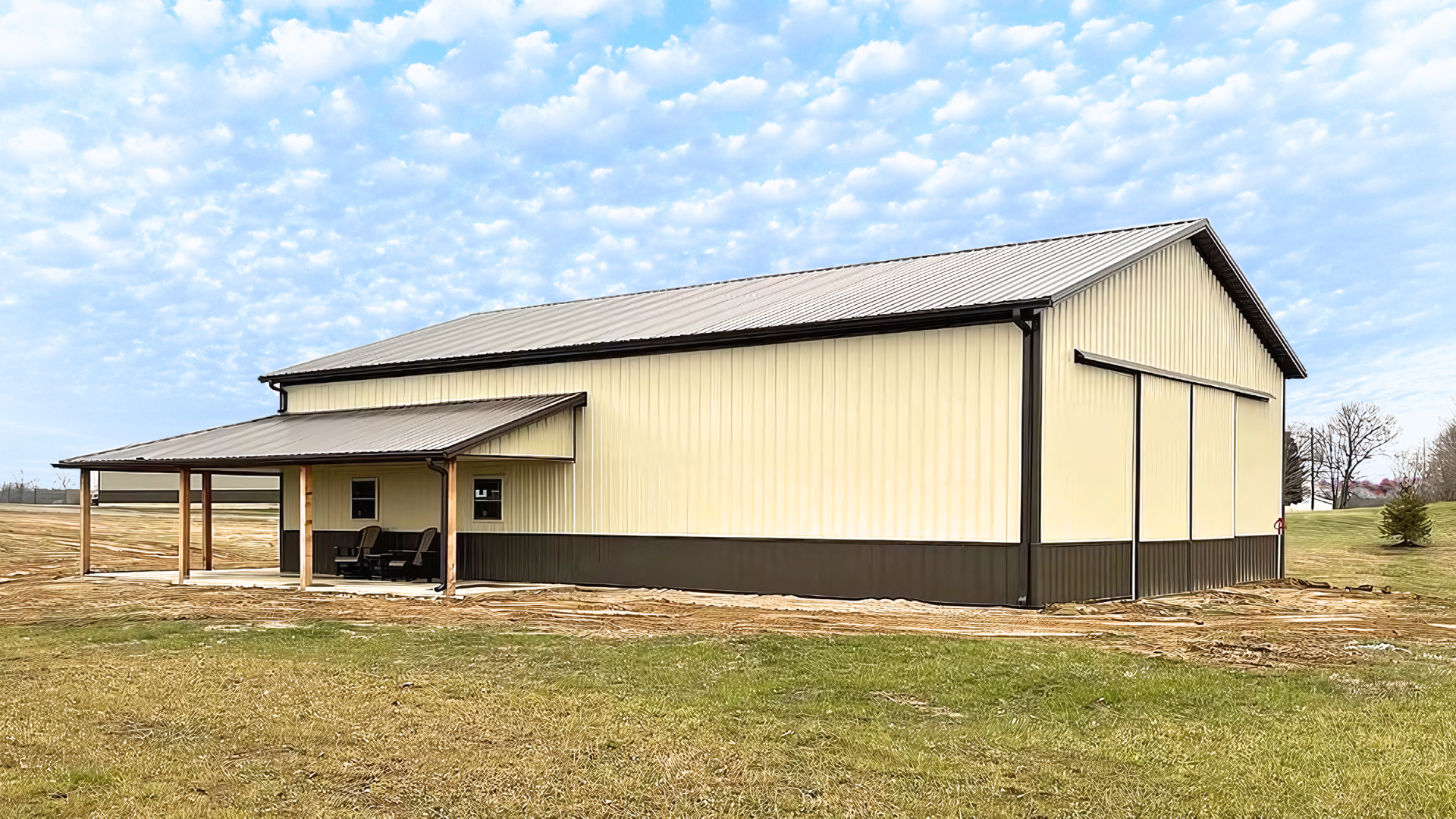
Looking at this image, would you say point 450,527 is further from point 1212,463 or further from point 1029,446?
point 1212,463

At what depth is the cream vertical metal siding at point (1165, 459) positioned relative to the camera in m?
19.4

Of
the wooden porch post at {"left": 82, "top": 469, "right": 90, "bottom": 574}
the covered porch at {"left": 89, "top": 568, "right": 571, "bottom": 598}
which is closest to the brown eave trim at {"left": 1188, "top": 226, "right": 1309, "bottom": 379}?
the covered porch at {"left": 89, "top": 568, "right": 571, "bottom": 598}

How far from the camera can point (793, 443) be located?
18734mm

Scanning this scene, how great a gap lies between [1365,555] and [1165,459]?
1665 cm

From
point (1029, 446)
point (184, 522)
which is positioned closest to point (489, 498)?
point (184, 522)

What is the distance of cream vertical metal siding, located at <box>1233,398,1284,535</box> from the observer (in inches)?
906

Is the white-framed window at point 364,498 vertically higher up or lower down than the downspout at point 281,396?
lower down

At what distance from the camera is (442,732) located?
8.53m

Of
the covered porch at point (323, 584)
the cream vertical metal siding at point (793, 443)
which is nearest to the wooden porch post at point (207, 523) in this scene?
the covered porch at point (323, 584)

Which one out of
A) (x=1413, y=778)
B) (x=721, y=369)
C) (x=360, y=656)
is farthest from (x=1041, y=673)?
(x=721, y=369)

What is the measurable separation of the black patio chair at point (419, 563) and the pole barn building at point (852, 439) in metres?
0.54

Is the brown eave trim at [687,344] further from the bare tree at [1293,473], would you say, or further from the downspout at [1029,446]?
the bare tree at [1293,473]

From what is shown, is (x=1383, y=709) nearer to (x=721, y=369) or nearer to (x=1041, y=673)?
(x=1041, y=673)

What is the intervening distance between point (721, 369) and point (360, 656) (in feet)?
28.7
